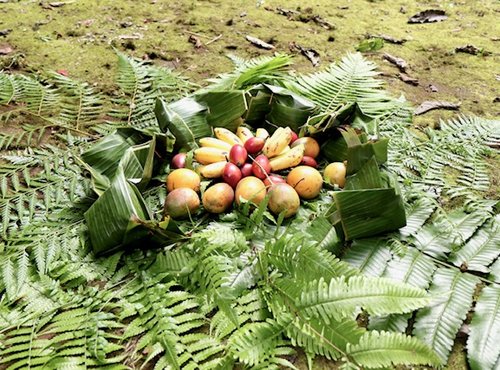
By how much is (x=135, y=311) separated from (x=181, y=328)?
152 mm

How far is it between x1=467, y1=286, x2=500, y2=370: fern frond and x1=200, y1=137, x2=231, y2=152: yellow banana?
3.22 feet

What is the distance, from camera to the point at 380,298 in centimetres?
111

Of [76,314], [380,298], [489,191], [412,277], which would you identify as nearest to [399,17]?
[489,191]

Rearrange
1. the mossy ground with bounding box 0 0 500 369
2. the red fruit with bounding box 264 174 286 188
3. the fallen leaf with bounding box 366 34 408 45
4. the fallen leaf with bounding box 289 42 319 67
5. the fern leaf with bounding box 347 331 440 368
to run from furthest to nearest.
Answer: the fallen leaf with bounding box 366 34 408 45 < the fallen leaf with bounding box 289 42 319 67 < the mossy ground with bounding box 0 0 500 369 < the red fruit with bounding box 264 174 286 188 < the fern leaf with bounding box 347 331 440 368

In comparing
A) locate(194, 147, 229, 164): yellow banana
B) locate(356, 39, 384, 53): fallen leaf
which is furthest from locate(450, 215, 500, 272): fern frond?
locate(356, 39, 384, 53): fallen leaf

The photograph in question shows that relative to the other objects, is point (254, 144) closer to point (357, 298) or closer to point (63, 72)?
point (357, 298)

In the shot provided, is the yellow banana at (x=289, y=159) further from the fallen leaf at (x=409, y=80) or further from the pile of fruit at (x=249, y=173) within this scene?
the fallen leaf at (x=409, y=80)

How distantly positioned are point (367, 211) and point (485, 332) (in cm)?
46

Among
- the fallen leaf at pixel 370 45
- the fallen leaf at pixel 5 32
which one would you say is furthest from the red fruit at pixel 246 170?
the fallen leaf at pixel 5 32

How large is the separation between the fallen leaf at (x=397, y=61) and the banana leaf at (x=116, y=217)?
2010 millimetres

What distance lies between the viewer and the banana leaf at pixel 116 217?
53.9 inches

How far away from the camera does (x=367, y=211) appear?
141 centimetres

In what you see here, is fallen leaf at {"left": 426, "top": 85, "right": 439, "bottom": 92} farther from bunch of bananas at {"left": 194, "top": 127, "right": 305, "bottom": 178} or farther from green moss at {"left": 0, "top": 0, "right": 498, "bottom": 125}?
bunch of bananas at {"left": 194, "top": 127, "right": 305, "bottom": 178}

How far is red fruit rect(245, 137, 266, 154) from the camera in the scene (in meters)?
1.66
